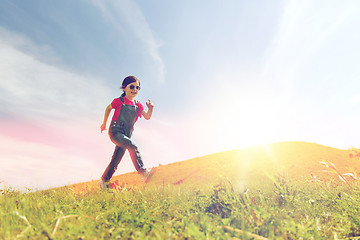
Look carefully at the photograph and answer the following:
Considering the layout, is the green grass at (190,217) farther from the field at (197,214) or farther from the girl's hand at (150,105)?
the girl's hand at (150,105)

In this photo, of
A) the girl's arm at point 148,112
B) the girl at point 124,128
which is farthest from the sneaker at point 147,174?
the girl's arm at point 148,112

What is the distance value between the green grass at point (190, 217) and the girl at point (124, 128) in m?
1.86

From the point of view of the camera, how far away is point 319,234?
97.1 inches

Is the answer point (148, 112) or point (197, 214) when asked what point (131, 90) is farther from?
point (197, 214)

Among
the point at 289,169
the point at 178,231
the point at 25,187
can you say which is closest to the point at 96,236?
the point at 178,231

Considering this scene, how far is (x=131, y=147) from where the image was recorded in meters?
5.57

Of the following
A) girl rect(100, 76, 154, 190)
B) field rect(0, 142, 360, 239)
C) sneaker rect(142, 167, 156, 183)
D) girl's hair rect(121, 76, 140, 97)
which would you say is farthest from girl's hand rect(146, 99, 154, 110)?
field rect(0, 142, 360, 239)

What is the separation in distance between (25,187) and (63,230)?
3107 millimetres

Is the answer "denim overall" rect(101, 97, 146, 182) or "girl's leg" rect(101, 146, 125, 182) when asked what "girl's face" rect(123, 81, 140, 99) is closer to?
"denim overall" rect(101, 97, 146, 182)

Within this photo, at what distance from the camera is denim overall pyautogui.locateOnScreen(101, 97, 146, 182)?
5.56 m

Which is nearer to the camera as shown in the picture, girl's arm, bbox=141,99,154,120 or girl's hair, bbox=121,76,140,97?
girl's arm, bbox=141,99,154,120

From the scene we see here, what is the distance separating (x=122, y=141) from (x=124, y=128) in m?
0.33

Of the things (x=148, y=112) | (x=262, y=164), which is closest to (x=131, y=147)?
(x=148, y=112)

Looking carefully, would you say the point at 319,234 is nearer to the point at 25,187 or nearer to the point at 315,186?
the point at 315,186
